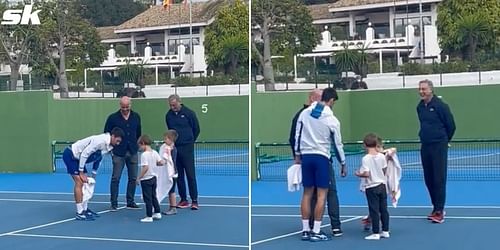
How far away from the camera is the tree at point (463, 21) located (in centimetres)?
2095

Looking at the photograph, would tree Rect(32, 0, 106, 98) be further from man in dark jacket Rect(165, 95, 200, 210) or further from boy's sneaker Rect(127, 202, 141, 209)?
man in dark jacket Rect(165, 95, 200, 210)

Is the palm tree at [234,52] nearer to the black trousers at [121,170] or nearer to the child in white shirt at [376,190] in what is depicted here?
the child in white shirt at [376,190]

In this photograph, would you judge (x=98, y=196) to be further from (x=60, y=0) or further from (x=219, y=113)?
(x=60, y=0)

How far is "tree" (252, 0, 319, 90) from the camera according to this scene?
732cm

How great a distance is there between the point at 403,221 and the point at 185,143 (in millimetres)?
2510

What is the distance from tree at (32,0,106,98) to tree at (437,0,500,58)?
8.40 metres

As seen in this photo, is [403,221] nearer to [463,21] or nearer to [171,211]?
[171,211]

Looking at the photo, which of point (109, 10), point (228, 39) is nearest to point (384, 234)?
point (228, 39)

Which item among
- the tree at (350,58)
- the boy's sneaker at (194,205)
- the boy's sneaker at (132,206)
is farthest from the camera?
the tree at (350,58)

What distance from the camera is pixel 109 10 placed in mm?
13305

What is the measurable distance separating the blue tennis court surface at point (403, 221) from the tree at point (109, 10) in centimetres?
262

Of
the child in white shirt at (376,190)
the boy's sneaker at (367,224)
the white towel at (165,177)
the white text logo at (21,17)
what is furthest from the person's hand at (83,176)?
the white text logo at (21,17)

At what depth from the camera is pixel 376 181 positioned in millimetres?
7781

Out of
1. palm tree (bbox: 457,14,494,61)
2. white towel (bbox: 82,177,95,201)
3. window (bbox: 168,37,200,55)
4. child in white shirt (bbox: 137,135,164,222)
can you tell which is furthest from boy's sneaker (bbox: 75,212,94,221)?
palm tree (bbox: 457,14,494,61)
